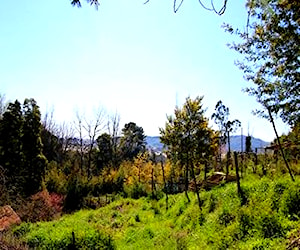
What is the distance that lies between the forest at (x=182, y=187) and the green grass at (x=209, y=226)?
0.03 m

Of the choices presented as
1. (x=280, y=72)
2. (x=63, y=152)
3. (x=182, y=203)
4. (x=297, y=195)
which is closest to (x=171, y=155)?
(x=182, y=203)

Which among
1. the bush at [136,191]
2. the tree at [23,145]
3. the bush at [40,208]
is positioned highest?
the tree at [23,145]

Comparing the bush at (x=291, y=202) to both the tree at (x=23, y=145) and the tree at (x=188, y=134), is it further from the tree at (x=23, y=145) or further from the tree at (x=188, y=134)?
the tree at (x=23, y=145)

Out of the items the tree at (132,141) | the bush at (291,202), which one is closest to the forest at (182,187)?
the bush at (291,202)

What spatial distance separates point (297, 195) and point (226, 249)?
7.32 feet

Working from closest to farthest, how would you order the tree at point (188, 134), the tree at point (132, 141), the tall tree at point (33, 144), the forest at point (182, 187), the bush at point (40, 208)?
the forest at point (182, 187) → the bush at point (40, 208) → the tree at point (188, 134) → the tall tree at point (33, 144) → the tree at point (132, 141)

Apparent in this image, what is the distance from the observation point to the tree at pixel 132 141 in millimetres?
45562

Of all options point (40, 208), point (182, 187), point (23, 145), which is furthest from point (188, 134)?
point (23, 145)

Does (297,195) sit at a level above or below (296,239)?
above

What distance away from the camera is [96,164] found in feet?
132

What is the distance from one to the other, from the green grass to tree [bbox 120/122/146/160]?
26117mm

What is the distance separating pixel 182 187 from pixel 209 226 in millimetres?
16419

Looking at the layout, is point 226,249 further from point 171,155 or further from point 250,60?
point 171,155

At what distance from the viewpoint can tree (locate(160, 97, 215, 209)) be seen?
22.8 m
